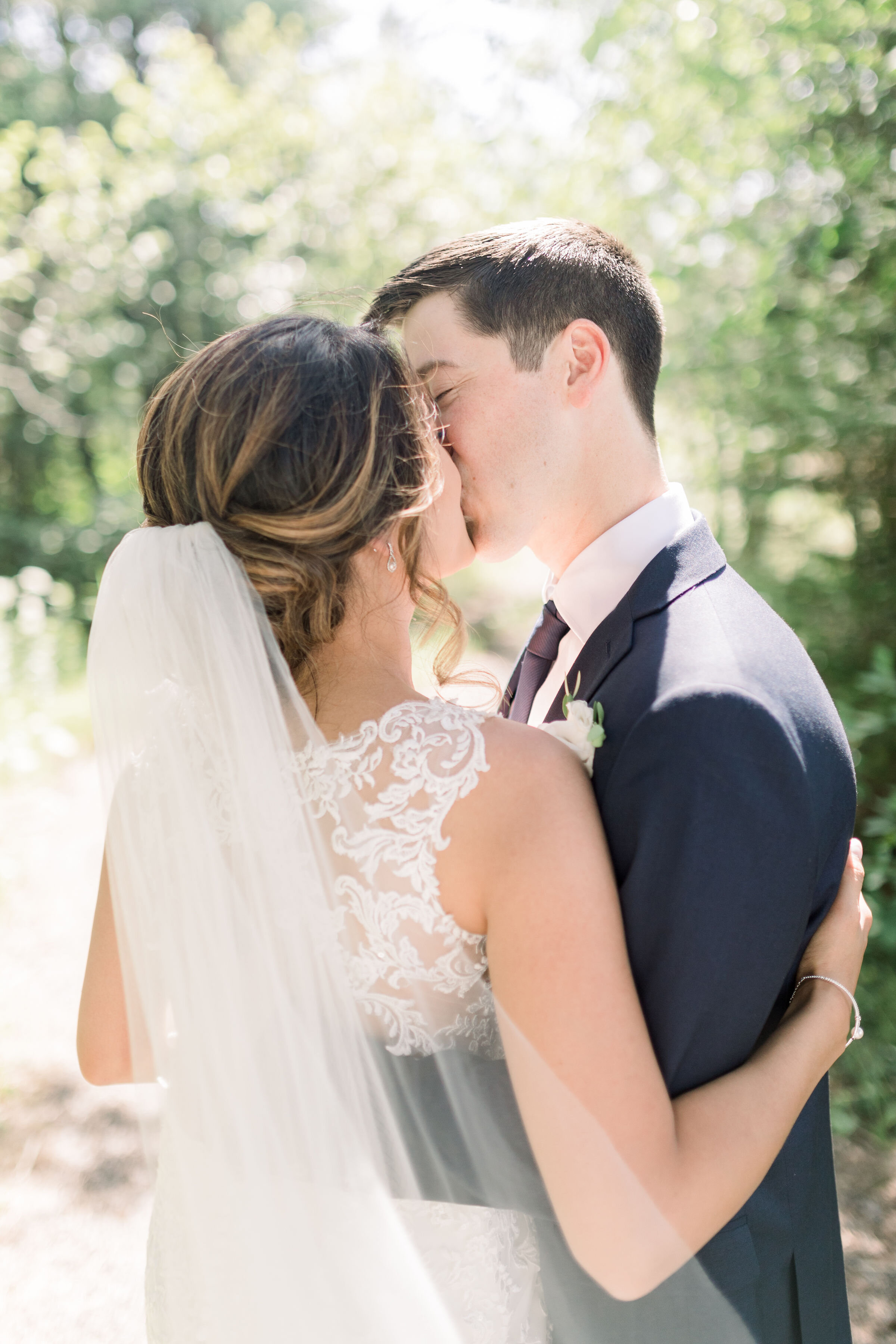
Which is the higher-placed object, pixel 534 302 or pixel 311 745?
pixel 534 302

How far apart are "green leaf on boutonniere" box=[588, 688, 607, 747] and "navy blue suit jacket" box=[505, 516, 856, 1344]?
0.6 inches

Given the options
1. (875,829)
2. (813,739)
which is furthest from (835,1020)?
(875,829)

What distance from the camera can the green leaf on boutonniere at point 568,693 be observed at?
5.31 feet

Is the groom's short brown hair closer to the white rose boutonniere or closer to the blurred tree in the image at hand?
the white rose boutonniere

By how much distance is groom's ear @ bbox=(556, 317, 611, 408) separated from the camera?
78.5 inches

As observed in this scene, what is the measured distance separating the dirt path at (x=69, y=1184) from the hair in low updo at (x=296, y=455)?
5.78ft

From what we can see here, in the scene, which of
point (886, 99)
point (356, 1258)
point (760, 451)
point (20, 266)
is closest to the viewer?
point (356, 1258)

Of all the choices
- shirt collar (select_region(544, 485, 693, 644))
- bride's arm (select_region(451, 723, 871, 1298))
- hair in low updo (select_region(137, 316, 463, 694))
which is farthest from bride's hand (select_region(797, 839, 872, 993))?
hair in low updo (select_region(137, 316, 463, 694))

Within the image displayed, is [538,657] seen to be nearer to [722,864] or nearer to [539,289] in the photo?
[539,289]

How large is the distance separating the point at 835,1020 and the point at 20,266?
10.3m

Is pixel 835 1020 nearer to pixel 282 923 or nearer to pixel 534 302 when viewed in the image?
pixel 282 923

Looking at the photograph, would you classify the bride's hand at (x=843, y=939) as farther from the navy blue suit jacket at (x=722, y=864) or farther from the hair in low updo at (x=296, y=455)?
the hair in low updo at (x=296, y=455)

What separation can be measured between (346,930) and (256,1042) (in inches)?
9.8

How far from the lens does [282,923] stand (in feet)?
4.92
